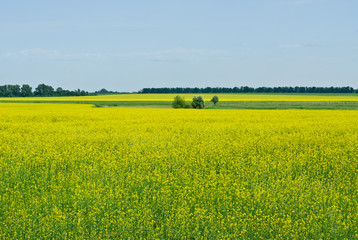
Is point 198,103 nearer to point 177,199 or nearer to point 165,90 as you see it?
point 177,199

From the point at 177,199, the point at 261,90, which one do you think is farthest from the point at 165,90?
the point at 177,199

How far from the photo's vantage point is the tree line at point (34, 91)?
136 m

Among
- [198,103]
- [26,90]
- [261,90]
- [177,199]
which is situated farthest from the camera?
[261,90]

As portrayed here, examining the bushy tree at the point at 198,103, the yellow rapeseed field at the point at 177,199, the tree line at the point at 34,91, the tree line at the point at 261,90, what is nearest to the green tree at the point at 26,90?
the tree line at the point at 34,91

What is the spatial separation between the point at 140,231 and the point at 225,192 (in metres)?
2.07

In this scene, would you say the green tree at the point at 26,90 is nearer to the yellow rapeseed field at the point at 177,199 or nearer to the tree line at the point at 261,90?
the tree line at the point at 261,90

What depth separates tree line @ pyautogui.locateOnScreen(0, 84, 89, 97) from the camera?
13588 cm

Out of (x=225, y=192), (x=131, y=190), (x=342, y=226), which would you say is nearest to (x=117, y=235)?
(x=131, y=190)

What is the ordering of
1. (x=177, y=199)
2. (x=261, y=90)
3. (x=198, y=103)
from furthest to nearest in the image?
(x=261, y=90), (x=198, y=103), (x=177, y=199)

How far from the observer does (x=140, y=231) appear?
5715mm

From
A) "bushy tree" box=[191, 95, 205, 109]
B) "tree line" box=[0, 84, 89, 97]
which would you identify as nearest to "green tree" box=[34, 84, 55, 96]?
"tree line" box=[0, 84, 89, 97]

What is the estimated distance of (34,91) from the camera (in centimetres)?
14138

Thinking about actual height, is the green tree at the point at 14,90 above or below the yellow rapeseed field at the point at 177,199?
above

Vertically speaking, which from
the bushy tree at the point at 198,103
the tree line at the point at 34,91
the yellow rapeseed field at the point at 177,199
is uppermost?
the tree line at the point at 34,91
